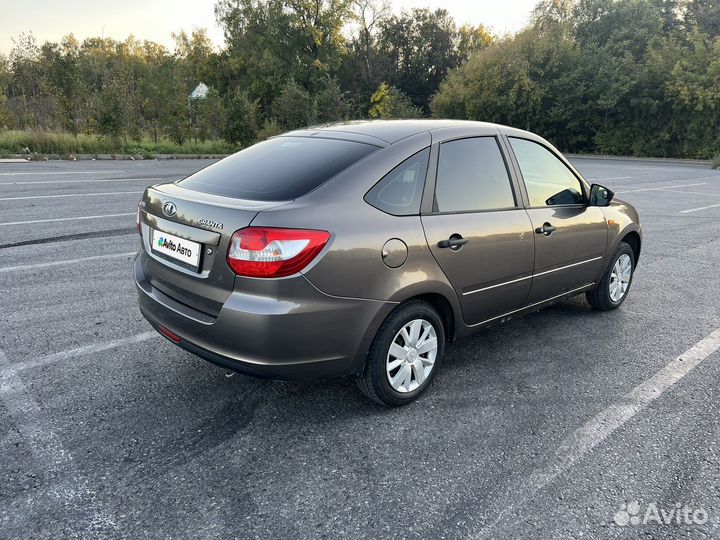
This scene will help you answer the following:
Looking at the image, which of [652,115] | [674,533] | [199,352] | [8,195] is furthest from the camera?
[652,115]

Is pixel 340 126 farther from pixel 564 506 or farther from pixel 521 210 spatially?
pixel 564 506

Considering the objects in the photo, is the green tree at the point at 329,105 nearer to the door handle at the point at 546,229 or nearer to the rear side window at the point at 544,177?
the rear side window at the point at 544,177

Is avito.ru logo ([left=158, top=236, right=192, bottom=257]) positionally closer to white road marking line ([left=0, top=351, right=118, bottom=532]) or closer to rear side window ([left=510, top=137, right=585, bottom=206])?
white road marking line ([left=0, top=351, right=118, bottom=532])

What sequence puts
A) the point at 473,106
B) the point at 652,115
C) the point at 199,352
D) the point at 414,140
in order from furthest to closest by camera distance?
the point at 473,106 < the point at 652,115 < the point at 414,140 < the point at 199,352

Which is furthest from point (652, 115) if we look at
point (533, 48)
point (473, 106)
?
point (473, 106)

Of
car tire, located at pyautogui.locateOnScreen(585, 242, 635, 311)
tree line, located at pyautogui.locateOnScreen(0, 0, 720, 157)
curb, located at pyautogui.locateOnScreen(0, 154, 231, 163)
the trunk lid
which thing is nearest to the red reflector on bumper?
the trunk lid

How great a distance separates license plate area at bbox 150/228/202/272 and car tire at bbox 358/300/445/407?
1052mm

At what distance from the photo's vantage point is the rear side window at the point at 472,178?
126 inches

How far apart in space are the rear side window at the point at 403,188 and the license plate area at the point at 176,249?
0.95m

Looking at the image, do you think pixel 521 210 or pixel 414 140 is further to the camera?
pixel 521 210

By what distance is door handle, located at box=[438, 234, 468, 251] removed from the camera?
302 centimetres

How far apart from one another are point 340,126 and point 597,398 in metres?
2.47

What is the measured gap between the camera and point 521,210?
141 inches

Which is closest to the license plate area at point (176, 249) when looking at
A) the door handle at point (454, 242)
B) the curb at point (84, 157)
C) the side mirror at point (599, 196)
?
the door handle at point (454, 242)
